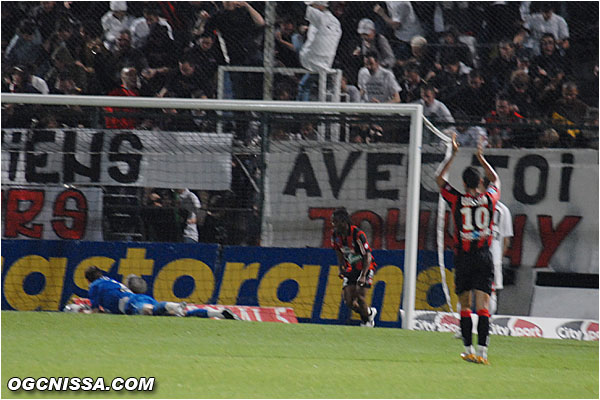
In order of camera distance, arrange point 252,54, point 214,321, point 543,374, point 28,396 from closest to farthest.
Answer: point 28,396
point 543,374
point 214,321
point 252,54

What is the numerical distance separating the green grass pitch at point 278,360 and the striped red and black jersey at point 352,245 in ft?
2.54

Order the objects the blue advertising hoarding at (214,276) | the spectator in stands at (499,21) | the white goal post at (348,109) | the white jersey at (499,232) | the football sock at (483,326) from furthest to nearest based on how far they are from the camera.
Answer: the spectator in stands at (499,21)
the blue advertising hoarding at (214,276)
the white goal post at (348,109)
the white jersey at (499,232)
the football sock at (483,326)

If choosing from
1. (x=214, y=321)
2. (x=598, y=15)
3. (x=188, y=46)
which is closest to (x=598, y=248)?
(x=598, y=15)

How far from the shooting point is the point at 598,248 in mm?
Answer: 12172

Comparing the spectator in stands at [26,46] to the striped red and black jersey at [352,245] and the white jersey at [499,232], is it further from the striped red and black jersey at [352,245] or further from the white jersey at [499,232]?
the white jersey at [499,232]

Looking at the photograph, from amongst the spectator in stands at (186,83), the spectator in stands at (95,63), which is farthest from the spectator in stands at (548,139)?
the spectator in stands at (95,63)

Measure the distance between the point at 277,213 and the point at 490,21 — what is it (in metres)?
4.49

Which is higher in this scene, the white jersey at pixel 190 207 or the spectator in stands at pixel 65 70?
the spectator in stands at pixel 65 70

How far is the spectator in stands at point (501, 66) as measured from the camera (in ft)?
44.8

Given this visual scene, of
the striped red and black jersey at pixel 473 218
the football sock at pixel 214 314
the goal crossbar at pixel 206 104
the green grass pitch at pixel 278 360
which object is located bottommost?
the green grass pitch at pixel 278 360

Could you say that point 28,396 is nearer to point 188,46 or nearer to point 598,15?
point 188,46

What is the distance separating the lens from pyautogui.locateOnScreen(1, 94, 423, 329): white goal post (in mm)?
11164

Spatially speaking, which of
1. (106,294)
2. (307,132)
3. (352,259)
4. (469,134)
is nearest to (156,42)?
(307,132)

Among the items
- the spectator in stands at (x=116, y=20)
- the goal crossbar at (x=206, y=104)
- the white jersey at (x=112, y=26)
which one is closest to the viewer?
the goal crossbar at (x=206, y=104)
